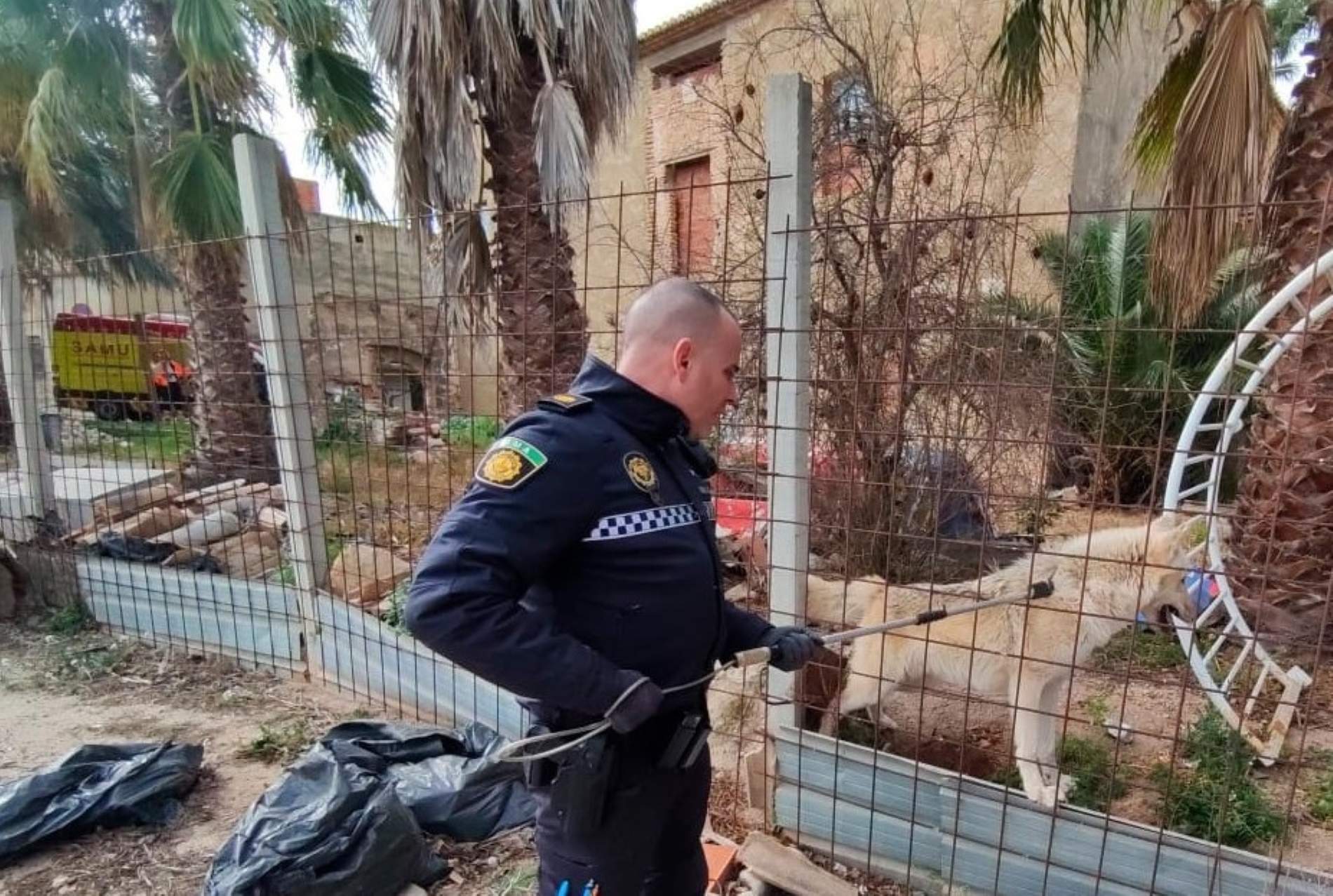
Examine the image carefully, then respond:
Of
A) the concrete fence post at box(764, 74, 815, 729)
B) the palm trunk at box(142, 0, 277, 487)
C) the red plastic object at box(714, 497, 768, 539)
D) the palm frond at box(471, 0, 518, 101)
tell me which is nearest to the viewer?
the concrete fence post at box(764, 74, 815, 729)

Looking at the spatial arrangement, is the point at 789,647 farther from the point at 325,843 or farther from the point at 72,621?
the point at 72,621

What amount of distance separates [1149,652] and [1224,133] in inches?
121

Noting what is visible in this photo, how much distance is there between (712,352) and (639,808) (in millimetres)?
1033

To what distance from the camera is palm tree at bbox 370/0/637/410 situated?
5602 mm

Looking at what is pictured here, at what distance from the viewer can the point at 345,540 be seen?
521cm

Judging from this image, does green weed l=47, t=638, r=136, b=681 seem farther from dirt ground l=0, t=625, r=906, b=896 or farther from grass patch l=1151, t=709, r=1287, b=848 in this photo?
grass patch l=1151, t=709, r=1287, b=848

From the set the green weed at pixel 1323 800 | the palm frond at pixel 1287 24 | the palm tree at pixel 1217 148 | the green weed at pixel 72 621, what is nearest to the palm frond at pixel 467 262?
the green weed at pixel 72 621

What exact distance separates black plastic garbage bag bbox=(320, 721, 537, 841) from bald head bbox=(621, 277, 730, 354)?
2.19 meters

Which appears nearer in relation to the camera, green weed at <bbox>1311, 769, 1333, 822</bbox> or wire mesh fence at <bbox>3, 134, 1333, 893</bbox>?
wire mesh fence at <bbox>3, 134, 1333, 893</bbox>

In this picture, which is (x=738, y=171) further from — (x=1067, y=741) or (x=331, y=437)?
(x=1067, y=741)

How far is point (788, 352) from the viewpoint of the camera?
2836mm

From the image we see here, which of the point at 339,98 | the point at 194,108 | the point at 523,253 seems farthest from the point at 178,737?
the point at 194,108

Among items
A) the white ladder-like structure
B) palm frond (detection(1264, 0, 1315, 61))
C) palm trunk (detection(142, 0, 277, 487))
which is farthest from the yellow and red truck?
palm frond (detection(1264, 0, 1315, 61))

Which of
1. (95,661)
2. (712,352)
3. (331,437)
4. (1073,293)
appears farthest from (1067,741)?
(1073,293)
